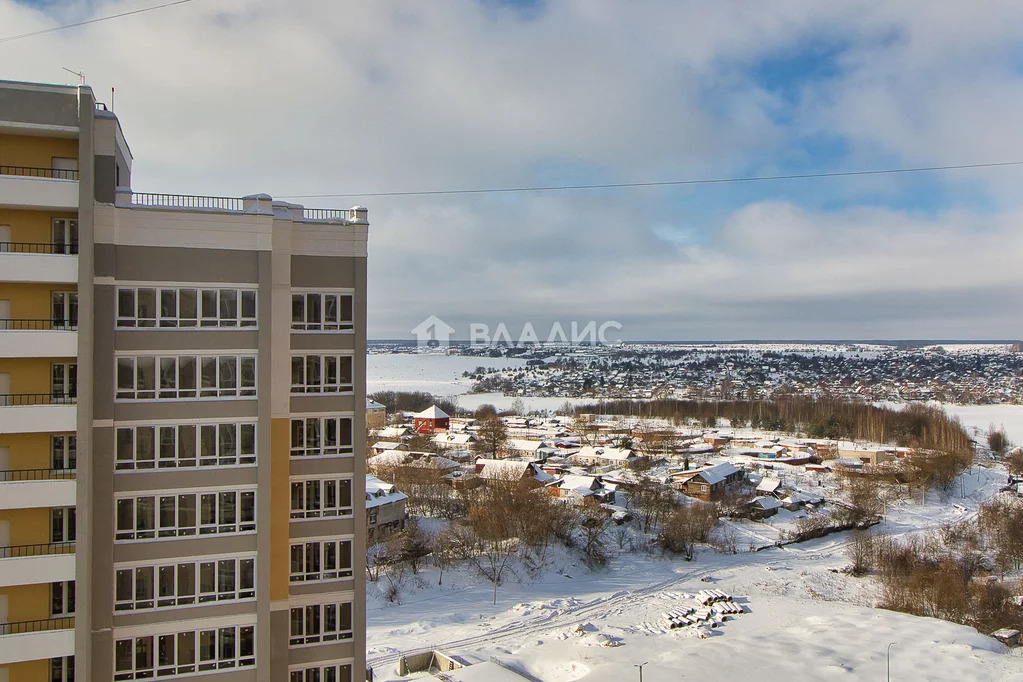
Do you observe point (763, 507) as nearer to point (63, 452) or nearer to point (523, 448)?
point (523, 448)

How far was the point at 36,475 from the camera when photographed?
6445 millimetres

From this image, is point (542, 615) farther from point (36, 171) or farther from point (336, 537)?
point (36, 171)

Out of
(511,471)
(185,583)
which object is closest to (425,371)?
(511,471)

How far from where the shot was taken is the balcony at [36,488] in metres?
6.24

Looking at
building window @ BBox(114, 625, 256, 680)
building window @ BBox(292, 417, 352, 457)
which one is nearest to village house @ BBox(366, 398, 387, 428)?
building window @ BBox(292, 417, 352, 457)

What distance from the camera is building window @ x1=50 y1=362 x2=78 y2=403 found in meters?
6.56

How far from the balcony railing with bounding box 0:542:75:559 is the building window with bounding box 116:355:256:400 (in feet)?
4.55

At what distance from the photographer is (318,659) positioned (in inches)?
298

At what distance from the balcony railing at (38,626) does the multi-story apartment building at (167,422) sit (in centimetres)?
1

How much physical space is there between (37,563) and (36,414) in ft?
4.25

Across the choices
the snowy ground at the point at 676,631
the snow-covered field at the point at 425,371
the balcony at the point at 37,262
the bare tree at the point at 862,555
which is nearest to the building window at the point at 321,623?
the balcony at the point at 37,262

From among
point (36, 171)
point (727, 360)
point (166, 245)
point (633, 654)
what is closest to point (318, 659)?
point (166, 245)

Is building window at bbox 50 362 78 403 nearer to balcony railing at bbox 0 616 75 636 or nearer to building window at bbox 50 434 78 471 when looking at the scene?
building window at bbox 50 434 78 471

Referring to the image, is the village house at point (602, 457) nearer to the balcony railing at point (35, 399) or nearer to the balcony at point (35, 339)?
the balcony railing at point (35, 399)
